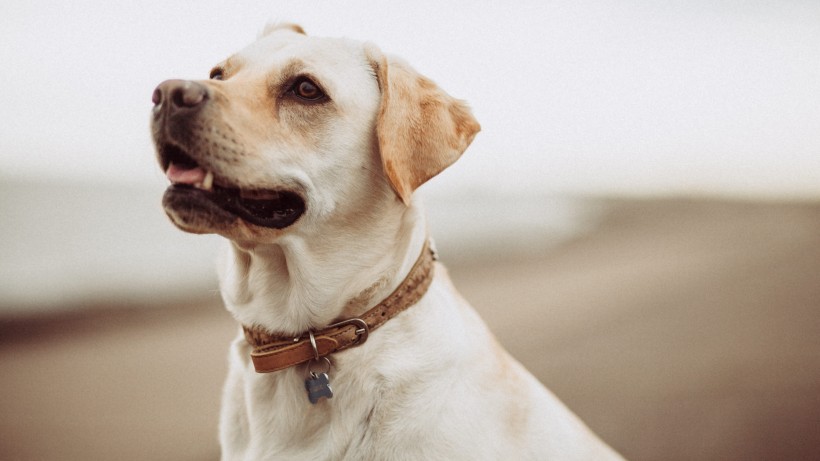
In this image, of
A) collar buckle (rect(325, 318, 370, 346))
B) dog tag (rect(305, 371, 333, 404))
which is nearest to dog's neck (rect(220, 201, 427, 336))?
collar buckle (rect(325, 318, 370, 346))

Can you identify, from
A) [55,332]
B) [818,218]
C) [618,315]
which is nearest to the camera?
[55,332]

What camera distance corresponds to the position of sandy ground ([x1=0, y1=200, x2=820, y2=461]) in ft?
14.0

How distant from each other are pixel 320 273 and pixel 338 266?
70 mm

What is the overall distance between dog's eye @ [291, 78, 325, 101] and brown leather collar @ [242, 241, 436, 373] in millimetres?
716

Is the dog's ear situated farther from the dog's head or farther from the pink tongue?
the pink tongue

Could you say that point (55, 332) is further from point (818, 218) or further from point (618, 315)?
point (818, 218)

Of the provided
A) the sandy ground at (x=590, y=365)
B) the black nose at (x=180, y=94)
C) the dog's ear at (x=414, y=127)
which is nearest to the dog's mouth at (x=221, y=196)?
A: the black nose at (x=180, y=94)

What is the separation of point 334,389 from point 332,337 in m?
0.17

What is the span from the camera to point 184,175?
189 cm

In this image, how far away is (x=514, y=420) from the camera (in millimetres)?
2115

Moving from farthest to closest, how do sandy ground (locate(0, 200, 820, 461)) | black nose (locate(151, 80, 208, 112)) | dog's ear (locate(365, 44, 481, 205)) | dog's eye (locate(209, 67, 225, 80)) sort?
sandy ground (locate(0, 200, 820, 461)) → dog's eye (locate(209, 67, 225, 80)) → dog's ear (locate(365, 44, 481, 205)) → black nose (locate(151, 80, 208, 112))

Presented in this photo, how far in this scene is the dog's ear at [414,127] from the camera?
6.72 ft

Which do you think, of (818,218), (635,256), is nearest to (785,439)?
(635,256)

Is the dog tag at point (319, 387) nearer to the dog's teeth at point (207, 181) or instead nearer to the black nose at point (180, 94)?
the dog's teeth at point (207, 181)
